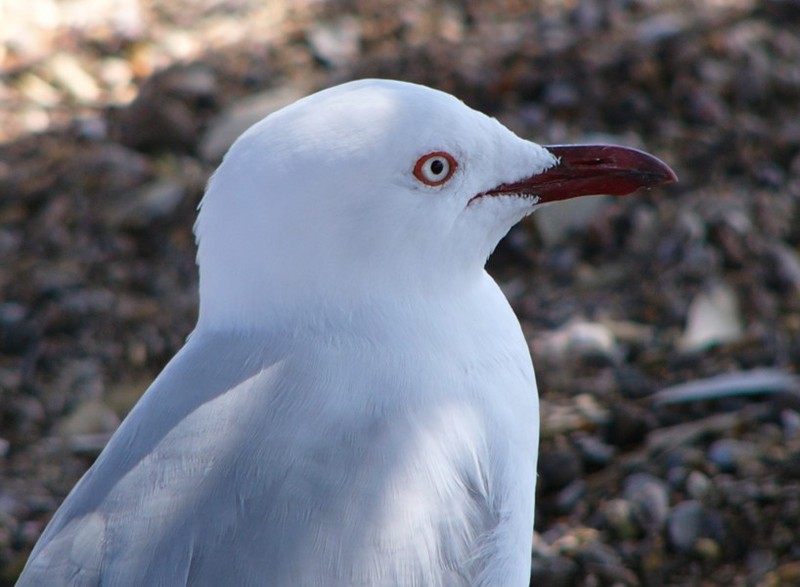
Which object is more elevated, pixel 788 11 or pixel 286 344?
pixel 788 11

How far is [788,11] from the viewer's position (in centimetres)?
474

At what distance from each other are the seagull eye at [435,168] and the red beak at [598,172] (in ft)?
0.91

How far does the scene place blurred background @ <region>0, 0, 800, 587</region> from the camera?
307 cm

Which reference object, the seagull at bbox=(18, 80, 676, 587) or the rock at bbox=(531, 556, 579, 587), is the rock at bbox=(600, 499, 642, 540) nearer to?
the rock at bbox=(531, 556, 579, 587)

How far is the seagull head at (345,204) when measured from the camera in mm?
2166

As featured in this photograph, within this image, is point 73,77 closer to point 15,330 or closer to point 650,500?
point 15,330

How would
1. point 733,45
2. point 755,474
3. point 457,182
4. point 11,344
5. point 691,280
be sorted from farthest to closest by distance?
point 733,45 → point 11,344 → point 691,280 → point 755,474 → point 457,182

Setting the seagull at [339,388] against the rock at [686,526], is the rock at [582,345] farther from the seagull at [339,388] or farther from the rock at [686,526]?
the seagull at [339,388]

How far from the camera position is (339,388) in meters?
2.11

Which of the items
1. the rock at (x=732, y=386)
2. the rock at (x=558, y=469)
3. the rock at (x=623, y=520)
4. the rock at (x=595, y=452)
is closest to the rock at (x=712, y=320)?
the rock at (x=732, y=386)

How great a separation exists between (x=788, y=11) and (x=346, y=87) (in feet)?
9.92

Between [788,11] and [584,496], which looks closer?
[584,496]

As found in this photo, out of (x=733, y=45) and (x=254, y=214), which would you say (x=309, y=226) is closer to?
(x=254, y=214)

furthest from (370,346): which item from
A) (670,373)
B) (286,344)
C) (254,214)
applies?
(670,373)
